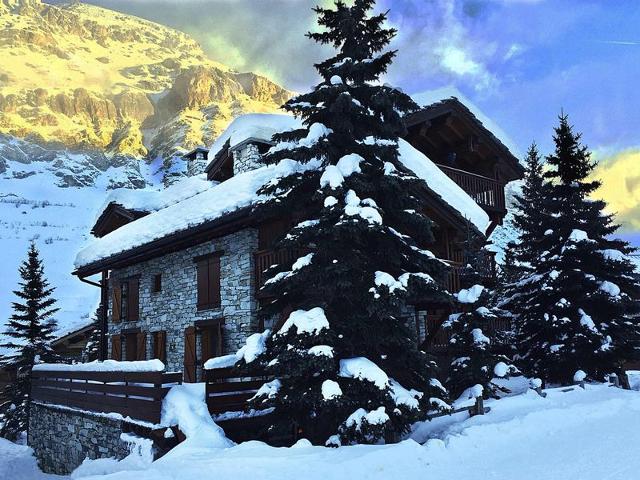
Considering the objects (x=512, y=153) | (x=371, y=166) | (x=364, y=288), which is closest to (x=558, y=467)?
(x=364, y=288)

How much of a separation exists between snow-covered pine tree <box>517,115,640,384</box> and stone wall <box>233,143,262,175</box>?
9.83 meters

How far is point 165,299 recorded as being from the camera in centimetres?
1886

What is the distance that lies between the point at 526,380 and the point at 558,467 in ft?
40.7

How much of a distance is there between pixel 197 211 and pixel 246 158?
14.1 feet

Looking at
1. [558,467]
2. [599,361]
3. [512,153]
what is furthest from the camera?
[512,153]

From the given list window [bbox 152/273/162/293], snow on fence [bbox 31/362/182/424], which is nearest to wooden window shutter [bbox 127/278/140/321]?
window [bbox 152/273/162/293]

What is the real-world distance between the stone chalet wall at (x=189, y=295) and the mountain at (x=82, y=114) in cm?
3111

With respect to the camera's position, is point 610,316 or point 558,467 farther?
point 610,316

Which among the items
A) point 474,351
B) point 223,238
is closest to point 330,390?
point 474,351

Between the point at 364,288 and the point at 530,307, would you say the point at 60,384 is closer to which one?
the point at 364,288

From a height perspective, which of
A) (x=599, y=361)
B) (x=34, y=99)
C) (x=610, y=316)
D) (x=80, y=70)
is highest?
(x=80, y=70)

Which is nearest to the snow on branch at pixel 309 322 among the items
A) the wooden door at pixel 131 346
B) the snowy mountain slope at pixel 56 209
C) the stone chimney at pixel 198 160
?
the wooden door at pixel 131 346

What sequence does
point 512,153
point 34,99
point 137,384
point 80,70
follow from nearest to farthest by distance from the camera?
point 137,384, point 512,153, point 34,99, point 80,70

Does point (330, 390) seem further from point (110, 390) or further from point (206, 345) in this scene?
point (206, 345)
